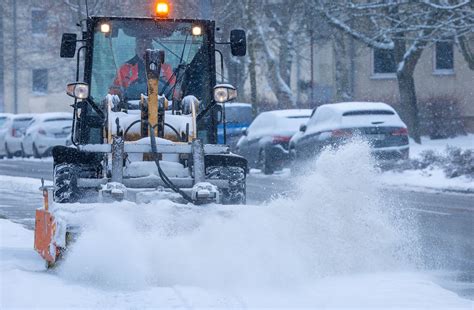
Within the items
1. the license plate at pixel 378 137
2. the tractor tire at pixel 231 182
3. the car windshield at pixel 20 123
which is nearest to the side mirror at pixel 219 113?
the tractor tire at pixel 231 182

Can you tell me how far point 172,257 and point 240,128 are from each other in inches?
870

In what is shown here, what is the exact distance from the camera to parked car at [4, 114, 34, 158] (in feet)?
131

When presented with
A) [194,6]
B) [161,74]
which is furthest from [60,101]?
[161,74]

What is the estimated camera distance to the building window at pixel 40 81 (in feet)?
206

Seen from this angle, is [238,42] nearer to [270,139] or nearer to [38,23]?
[270,139]

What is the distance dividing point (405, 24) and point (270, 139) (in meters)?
4.16

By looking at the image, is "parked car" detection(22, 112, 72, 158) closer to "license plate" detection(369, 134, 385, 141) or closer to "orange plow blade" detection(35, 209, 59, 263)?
"license plate" detection(369, 134, 385, 141)

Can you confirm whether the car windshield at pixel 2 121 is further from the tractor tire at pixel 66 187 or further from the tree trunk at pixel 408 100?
the tractor tire at pixel 66 187

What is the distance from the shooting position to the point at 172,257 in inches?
348

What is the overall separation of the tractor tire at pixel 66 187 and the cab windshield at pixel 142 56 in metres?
1.32

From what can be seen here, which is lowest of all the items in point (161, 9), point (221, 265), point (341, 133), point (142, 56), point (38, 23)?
point (221, 265)

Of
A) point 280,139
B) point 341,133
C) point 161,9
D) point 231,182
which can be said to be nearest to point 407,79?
point 280,139

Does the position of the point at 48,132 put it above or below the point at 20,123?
below

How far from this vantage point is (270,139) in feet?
88.6
